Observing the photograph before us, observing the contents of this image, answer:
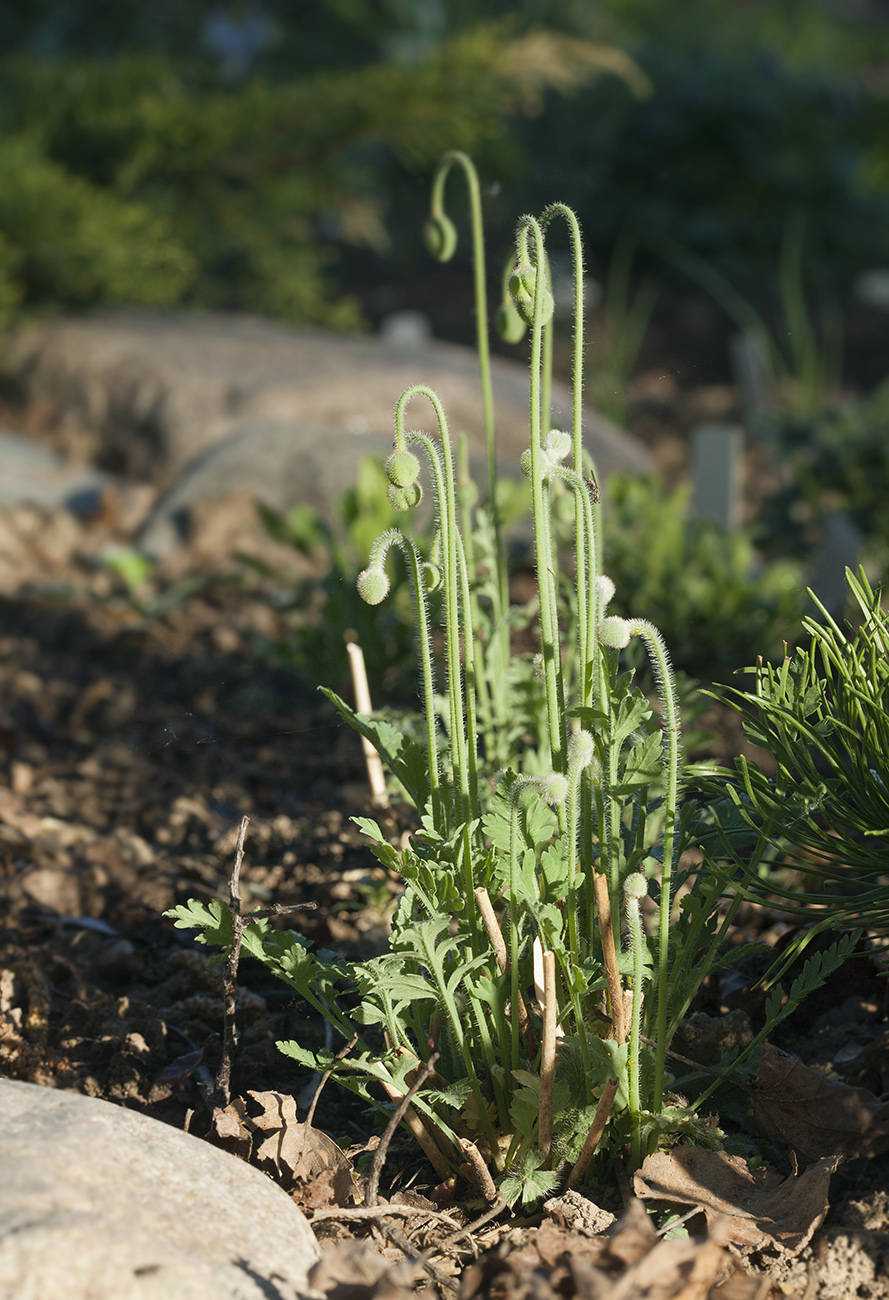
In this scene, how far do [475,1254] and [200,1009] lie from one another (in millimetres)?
549

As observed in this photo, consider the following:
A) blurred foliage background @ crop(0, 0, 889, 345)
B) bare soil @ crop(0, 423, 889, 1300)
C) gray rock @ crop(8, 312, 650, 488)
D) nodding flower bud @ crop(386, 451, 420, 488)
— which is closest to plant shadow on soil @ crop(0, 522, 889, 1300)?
bare soil @ crop(0, 423, 889, 1300)

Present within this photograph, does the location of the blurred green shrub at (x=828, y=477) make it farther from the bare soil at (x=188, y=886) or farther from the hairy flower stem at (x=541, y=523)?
the hairy flower stem at (x=541, y=523)

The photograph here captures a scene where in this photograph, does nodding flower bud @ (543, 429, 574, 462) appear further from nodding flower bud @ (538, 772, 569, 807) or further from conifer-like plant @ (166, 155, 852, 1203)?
nodding flower bud @ (538, 772, 569, 807)

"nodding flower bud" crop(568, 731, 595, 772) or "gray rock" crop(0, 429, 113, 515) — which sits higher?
"nodding flower bud" crop(568, 731, 595, 772)

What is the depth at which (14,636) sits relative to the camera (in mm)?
3363

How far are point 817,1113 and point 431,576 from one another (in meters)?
0.72

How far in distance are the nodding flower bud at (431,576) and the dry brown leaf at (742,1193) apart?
0.64 m

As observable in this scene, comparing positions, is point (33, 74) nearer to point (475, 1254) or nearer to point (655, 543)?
point (655, 543)

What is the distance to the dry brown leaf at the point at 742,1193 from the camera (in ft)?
3.88

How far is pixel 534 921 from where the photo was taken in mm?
1248

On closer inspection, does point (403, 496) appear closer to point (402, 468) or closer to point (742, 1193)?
point (402, 468)

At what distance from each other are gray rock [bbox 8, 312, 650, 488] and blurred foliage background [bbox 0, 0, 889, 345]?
35 cm

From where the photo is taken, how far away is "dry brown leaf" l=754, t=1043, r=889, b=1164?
1.27 meters

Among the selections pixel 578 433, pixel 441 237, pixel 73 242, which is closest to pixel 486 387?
pixel 441 237
